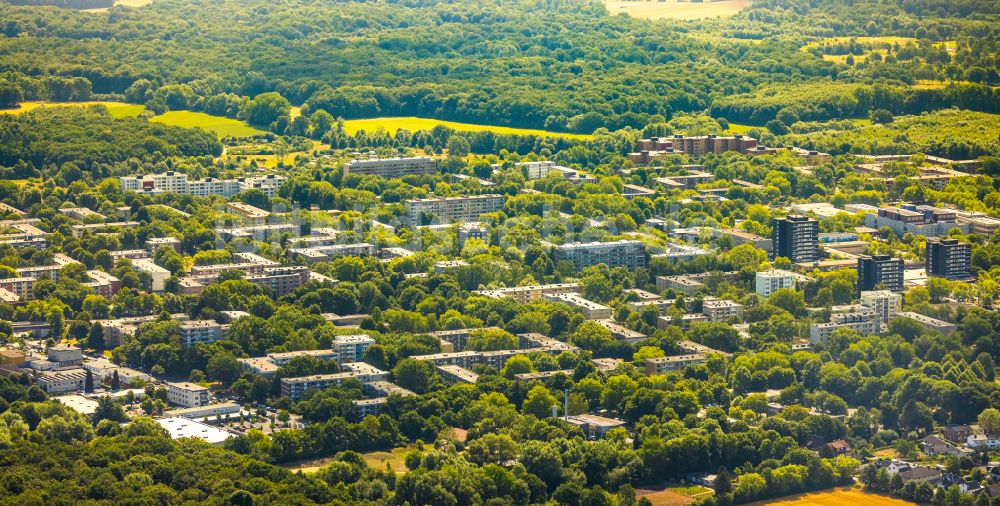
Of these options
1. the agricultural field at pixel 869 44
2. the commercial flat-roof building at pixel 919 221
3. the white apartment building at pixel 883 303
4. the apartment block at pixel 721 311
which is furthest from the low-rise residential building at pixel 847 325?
the agricultural field at pixel 869 44

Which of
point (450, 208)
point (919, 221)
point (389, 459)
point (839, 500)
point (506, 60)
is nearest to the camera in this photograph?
point (839, 500)

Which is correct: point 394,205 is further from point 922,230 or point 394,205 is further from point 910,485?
point 910,485

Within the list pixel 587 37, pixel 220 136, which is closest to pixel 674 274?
pixel 220 136

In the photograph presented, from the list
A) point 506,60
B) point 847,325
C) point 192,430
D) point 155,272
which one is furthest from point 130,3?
point 192,430

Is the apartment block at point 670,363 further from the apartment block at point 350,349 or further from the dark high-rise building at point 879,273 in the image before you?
the dark high-rise building at point 879,273

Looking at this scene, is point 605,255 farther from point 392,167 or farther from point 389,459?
point 389,459

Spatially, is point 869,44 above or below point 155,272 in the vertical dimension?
above
